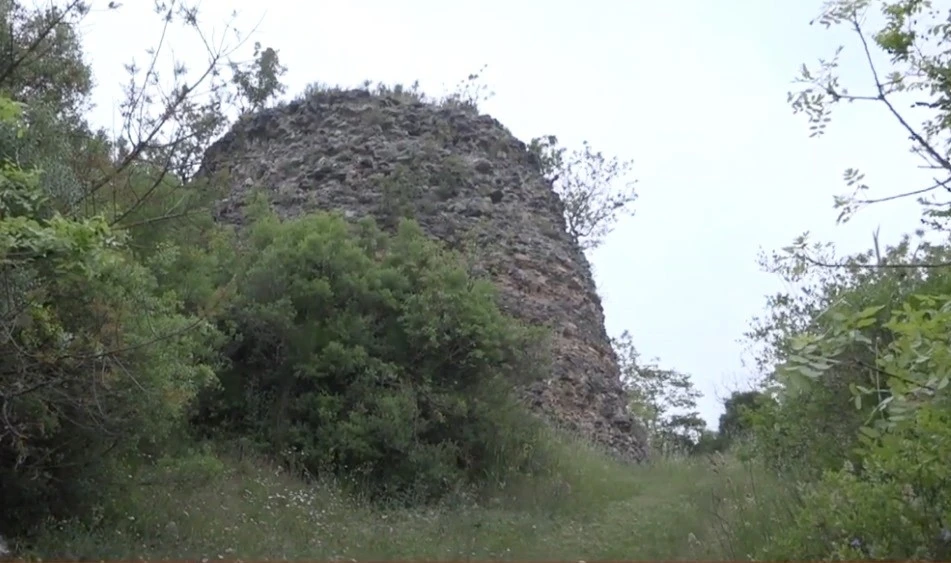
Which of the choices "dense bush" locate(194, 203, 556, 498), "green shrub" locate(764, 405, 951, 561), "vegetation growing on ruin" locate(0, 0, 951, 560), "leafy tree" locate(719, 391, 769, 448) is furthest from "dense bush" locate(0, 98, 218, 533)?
"leafy tree" locate(719, 391, 769, 448)

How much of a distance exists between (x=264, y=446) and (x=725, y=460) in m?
6.42

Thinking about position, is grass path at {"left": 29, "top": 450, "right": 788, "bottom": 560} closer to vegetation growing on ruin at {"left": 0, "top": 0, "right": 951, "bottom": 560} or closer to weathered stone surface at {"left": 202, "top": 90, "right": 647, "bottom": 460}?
vegetation growing on ruin at {"left": 0, "top": 0, "right": 951, "bottom": 560}

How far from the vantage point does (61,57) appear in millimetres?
10688

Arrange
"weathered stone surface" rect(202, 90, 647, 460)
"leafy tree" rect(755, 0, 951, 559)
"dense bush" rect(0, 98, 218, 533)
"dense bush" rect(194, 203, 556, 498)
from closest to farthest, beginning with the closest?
"leafy tree" rect(755, 0, 951, 559) → "dense bush" rect(0, 98, 218, 533) → "dense bush" rect(194, 203, 556, 498) → "weathered stone surface" rect(202, 90, 647, 460)

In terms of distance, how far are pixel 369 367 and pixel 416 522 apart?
288cm

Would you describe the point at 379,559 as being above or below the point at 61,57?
below

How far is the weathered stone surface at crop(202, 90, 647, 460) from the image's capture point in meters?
21.8

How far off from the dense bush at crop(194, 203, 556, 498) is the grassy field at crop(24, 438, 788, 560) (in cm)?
73

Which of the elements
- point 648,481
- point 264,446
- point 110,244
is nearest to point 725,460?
point 648,481

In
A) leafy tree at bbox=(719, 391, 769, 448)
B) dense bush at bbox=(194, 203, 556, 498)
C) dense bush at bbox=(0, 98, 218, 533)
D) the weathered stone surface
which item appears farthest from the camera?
the weathered stone surface

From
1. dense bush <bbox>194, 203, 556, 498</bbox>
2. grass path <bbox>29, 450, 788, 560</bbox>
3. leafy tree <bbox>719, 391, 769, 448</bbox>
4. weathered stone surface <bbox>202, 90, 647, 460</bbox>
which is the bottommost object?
grass path <bbox>29, 450, 788, 560</bbox>

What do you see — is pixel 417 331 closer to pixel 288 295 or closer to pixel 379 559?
pixel 288 295

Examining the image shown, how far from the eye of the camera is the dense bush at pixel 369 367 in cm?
1463

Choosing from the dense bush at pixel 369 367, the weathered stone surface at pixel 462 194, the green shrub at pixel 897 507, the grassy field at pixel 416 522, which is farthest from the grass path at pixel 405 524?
the weathered stone surface at pixel 462 194
